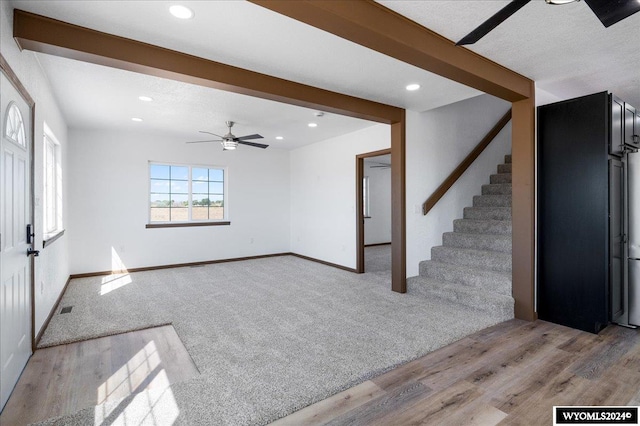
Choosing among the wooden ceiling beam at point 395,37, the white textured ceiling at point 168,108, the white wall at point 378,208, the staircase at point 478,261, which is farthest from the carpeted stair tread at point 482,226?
the white wall at point 378,208

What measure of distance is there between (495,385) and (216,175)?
6224 millimetres

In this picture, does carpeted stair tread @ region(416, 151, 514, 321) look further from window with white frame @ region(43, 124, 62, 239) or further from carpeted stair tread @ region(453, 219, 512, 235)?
window with white frame @ region(43, 124, 62, 239)

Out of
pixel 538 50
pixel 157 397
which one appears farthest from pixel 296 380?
pixel 538 50

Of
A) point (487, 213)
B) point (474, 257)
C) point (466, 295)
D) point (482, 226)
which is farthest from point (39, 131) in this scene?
point (487, 213)

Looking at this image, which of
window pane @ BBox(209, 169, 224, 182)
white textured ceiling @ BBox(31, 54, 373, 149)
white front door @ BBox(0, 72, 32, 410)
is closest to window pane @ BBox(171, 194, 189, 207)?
window pane @ BBox(209, 169, 224, 182)

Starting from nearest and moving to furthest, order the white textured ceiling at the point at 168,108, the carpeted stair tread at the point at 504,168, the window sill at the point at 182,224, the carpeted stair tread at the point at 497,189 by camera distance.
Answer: the white textured ceiling at the point at 168,108
the carpeted stair tread at the point at 497,189
the carpeted stair tread at the point at 504,168
the window sill at the point at 182,224

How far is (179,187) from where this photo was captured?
673 cm

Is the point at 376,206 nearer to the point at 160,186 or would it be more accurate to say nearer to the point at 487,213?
the point at 487,213

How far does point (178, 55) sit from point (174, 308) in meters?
2.81

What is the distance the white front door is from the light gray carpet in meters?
0.56

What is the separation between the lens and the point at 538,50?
9.38ft

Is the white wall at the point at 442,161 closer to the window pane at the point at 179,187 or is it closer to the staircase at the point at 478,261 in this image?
the staircase at the point at 478,261

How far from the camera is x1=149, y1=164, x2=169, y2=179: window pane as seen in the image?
252 inches

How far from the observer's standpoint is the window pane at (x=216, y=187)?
709 cm
